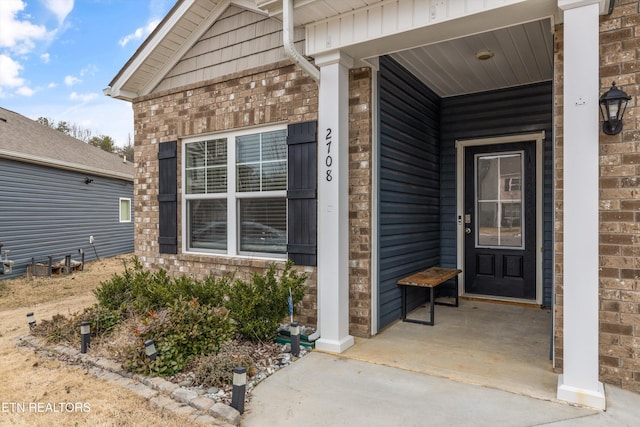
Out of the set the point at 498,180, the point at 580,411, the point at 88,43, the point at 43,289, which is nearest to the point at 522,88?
the point at 498,180

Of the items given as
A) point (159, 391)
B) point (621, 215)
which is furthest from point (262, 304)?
point (621, 215)

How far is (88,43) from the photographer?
15.6 m

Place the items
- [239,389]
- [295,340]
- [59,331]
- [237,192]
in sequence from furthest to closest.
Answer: [237,192] < [59,331] < [295,340] < [239,389]

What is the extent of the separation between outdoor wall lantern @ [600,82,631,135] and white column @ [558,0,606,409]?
77 millimetres

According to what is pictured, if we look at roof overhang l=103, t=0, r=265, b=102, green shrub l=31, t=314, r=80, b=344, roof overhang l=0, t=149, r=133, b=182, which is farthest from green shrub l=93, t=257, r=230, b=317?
roof overhang l=0, t=149, r=133, b=182

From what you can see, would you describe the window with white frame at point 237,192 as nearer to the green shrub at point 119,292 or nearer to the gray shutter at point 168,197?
the gray shutter at point 168,197

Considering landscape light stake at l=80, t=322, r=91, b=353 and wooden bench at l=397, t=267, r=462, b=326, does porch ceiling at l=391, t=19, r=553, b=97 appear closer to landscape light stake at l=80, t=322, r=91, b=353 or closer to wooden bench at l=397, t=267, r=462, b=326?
wooden bench at l=397, t=267, r=462, b=326

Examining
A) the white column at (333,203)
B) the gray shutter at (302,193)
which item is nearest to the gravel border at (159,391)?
the white column at (333,203)

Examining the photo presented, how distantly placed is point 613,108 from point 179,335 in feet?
11.1

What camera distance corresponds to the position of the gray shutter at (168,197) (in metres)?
4.82

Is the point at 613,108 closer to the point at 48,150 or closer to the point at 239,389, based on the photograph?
the point at 239,389

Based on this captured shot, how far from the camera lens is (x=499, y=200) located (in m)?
4.92

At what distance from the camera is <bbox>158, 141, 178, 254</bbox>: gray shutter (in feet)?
15.8

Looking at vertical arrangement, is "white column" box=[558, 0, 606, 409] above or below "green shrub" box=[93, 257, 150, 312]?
above
